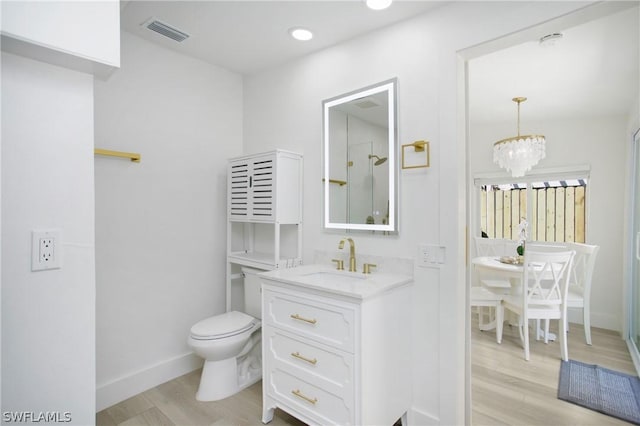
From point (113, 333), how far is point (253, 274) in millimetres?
1018

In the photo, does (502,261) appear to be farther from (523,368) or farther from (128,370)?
(128,370)

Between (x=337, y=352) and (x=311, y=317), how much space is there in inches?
8.8

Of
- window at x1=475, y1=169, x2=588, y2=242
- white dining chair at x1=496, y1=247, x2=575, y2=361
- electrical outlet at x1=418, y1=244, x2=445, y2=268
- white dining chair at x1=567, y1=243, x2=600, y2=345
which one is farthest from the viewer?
window at x1=475, y1=169, x2=588, y2=242

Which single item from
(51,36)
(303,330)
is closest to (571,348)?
(303,330)

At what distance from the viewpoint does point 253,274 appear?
265cm

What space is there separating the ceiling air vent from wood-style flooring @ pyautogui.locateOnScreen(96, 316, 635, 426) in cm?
250

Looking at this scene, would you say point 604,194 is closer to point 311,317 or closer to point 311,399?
point 311,317

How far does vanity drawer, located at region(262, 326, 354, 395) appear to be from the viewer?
1.61m

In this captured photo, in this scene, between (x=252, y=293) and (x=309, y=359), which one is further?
(x=252, y=293)

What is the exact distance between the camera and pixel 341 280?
2.01 m

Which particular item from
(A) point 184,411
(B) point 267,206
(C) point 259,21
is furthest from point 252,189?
(A) point 184,411

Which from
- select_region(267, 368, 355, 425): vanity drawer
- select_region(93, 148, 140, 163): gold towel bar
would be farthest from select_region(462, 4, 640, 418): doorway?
select_region(93, 148, 140, 163): gold towel bar

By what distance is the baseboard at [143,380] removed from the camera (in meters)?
2.13

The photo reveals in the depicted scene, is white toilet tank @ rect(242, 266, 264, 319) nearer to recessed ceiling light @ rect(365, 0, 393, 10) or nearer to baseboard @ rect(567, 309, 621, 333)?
recessed ceiling light @ rect(365, 0, 393, 10)
